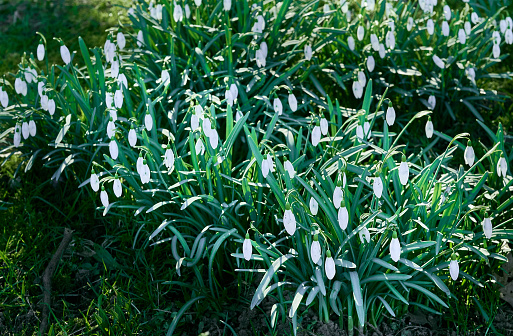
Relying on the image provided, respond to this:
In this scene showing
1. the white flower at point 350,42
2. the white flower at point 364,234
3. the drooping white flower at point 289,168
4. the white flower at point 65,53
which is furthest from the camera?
the white flower at point 350,42

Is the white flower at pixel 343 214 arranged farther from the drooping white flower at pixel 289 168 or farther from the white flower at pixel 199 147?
the white flower at pixel 199 147

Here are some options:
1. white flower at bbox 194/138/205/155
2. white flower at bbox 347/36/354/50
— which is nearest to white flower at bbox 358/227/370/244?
white flower at bbox 194/138/205/155

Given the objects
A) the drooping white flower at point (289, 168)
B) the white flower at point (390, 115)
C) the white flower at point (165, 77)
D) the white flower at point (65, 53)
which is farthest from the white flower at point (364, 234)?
the white flower at point (65, 53)

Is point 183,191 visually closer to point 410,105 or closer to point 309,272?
point 309,272

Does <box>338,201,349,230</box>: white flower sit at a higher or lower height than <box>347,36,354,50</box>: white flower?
lower

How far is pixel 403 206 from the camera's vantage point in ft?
8.23

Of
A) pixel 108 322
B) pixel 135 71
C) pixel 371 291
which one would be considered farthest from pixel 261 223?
pixel 135 71

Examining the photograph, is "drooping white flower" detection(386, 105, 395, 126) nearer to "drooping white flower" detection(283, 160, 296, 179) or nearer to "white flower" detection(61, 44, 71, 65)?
"drooping white flower" detection(283, 160, 296, 179)

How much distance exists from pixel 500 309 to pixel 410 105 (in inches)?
64.8

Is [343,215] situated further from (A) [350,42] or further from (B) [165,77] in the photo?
(A) [350,42]

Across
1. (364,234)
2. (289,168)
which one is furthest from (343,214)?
(289,168)

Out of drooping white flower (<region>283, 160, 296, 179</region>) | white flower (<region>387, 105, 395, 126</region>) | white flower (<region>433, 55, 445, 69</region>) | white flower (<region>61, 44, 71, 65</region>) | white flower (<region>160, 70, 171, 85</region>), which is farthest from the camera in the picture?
white flower (<region>433, 55, 445, 69</region>)

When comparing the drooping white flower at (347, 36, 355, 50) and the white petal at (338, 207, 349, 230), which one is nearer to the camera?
the white petal at (338, 207, 349, 230)

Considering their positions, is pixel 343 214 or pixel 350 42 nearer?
pixel 343 214
